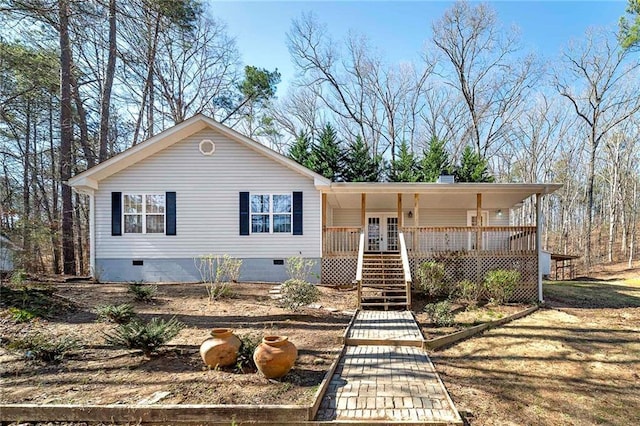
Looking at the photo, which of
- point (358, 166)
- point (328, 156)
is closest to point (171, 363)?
point (328, 156)

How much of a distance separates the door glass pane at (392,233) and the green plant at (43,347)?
41.8ft

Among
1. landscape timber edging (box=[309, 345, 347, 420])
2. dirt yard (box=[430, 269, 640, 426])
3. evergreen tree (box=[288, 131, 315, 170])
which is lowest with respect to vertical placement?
dirt yard (box=[430, 269, 640, 426])

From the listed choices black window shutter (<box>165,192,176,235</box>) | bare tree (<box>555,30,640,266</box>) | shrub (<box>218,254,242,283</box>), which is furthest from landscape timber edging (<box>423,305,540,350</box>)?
bare tree (<box>555,30,640,266</box>)

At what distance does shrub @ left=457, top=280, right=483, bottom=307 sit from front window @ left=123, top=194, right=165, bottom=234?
10152 millimetres

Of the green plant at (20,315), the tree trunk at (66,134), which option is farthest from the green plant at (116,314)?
the tree trunk at (66,134)

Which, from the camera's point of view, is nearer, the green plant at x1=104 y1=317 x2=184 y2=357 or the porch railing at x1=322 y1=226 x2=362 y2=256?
the green plant at x1=104 y1=317 x2=184 y2=357

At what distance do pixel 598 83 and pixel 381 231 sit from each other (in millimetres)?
20294

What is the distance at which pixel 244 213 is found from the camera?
12.2 metres

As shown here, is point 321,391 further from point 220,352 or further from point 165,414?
point 165,414

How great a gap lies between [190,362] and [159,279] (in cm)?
789

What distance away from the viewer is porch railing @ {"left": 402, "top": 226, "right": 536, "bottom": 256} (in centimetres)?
1111

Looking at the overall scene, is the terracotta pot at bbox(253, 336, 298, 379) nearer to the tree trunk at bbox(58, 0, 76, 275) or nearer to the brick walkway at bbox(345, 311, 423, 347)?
the brick walkway at bbox(345, 311, 423, 347)

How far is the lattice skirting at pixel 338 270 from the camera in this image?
1201cm

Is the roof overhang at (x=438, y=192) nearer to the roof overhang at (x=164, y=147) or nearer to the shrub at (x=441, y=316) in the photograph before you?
the roof overhang at (x=164, y=147)
